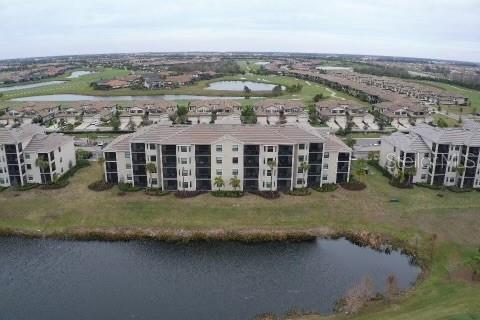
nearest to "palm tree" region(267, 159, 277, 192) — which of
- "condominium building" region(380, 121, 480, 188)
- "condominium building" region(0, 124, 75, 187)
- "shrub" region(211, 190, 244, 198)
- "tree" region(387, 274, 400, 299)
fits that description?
"shrub" region(211, 190, 244, 198)

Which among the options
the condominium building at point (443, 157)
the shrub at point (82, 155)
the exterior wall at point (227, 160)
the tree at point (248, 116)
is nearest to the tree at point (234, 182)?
the exterior wall at point (227, 160)

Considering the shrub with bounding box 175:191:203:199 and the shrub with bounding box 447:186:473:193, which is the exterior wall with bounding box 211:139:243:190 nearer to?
the shrub with bounding box 175:191:203:199

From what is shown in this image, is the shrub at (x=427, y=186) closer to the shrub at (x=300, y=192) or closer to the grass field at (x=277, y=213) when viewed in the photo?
the grass field at (x=277, y=213)

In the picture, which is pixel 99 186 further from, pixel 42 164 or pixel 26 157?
pixel 26 157

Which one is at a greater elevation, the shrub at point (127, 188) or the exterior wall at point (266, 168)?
the exterior wall at point (266, 168)

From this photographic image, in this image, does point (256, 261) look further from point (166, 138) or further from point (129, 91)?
point (129, 91)
